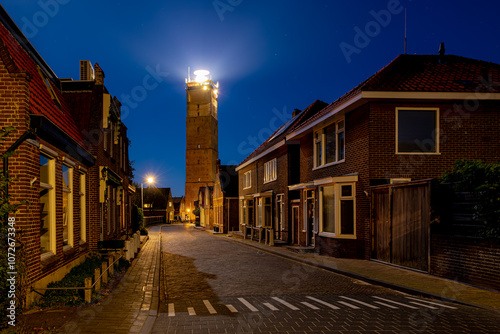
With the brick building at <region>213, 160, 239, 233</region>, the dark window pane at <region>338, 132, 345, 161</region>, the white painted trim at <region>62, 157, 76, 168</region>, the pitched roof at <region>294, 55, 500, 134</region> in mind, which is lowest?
the brick building at <region>213, 160, 239, 233</region>

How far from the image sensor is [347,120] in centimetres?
1634

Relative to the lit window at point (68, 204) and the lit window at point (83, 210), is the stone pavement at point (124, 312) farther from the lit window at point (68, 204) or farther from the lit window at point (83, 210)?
the lit window at point (83, 210)

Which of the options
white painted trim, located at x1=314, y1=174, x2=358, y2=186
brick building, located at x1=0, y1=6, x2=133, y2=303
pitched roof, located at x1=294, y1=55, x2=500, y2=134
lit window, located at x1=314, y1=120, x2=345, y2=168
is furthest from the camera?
lit window, located at x1=314, y1=120, x2=345, y2=168

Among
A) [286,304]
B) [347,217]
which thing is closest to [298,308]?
[286,304]

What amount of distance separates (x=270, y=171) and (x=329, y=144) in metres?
9.01

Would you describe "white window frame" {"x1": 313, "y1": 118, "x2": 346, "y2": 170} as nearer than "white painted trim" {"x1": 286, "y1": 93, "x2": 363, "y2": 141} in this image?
No

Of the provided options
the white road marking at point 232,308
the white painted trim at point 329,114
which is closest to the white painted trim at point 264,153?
the white painted trim at point 329,114

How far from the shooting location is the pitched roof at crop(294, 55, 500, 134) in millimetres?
14477

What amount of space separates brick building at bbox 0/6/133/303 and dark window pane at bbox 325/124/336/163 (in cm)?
958

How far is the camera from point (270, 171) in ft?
87.7

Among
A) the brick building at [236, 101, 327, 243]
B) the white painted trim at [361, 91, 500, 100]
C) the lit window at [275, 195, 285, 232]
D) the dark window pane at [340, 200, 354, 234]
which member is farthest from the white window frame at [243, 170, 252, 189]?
the white painted trim at [361, 91, 500, 100]

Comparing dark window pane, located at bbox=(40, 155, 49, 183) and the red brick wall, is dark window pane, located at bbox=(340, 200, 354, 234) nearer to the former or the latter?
the red brick wall

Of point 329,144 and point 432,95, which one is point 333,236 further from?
point 432,95

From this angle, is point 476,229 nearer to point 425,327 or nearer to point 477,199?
point 477,199
